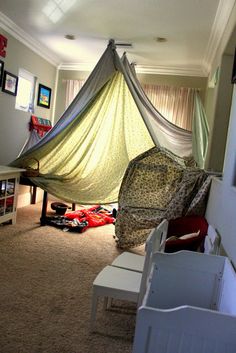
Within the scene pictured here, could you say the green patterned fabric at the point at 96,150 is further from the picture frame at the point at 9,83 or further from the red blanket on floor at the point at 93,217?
the picture frame at the point at 9,83

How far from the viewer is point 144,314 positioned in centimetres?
83

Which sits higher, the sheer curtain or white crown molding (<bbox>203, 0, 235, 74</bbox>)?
white crown molding (<bbox>203, 0, 235, 74</bbox>)

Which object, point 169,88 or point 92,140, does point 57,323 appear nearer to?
point 92,140

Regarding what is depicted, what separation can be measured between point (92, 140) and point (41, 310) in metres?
2.25

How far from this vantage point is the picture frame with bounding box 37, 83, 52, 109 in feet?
16.4

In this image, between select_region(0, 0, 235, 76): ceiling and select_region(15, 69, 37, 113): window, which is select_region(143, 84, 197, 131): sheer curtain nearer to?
select_region(0, 0, 235, 76): ceiling

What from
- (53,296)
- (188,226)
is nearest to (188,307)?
(53,296)

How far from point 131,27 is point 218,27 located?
100 cm

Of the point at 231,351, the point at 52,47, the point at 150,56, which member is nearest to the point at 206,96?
the point at 150,56

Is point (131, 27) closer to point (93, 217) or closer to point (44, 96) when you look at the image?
point (44, 96)

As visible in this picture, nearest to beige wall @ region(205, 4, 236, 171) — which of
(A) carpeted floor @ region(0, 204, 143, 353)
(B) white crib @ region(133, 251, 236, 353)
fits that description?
(A) carpeted floor @ region(0, 204, 143, 353)

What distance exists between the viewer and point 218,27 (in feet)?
10.8

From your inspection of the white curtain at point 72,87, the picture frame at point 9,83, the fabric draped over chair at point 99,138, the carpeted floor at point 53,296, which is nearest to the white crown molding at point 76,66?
the white curtain at point 72,87

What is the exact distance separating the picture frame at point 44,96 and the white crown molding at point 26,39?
1.54 feet
